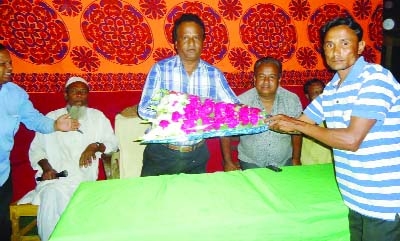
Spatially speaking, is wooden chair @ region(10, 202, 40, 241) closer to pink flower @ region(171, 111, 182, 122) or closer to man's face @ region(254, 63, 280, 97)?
pink flower @ region(171, 111, 182, 122)

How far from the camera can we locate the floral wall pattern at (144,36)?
12.9 feet

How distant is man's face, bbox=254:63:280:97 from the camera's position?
3354 millimetres

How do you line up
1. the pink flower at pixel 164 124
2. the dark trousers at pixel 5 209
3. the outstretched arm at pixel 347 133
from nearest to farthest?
the outstretched arm at pixel 347 133 → the pink flower at pixel 164 124 → the dark trousers at pixel 5 209

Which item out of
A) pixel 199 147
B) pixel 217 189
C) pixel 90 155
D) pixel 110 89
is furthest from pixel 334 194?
pixel 110 89

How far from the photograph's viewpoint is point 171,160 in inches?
122

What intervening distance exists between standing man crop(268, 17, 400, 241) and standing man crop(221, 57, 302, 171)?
4.50ft

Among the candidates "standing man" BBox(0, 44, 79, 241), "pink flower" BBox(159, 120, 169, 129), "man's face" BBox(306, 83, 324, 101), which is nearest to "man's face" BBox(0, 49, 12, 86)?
"standing man" BBox(0, 44, 79, 241)

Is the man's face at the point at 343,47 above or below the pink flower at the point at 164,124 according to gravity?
above

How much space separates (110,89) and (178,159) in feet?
5.65

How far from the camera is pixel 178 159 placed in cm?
308

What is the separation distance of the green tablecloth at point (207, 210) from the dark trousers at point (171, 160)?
63cm

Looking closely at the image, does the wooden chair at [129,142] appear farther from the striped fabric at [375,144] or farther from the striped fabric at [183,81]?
the striped fabric at [375,144]

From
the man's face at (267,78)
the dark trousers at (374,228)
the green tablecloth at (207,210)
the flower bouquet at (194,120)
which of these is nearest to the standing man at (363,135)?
the dark trousers at (374,228)

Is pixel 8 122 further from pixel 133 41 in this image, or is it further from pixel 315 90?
pixel 315 90
